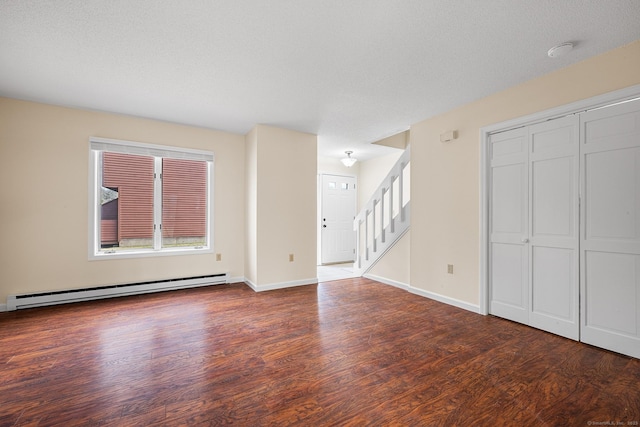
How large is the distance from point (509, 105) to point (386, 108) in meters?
1.36

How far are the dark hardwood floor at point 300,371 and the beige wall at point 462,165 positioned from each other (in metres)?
0.64

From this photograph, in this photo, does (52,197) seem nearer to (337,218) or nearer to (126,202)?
(126,202)

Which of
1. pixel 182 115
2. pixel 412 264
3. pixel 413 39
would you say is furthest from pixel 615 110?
pixel 182 115

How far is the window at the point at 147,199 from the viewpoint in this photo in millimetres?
3938

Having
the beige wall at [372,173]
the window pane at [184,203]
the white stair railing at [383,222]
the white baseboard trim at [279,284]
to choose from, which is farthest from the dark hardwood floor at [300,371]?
the beige wall at [372,173]

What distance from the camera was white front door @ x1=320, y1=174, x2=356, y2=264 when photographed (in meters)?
6.84

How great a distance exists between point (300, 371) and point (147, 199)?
3.61 meters

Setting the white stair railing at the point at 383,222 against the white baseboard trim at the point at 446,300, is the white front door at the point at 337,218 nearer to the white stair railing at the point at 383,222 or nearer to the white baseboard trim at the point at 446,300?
the white stair railing at the point at 383,222

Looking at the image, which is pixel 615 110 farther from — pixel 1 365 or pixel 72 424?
pixel 1 365

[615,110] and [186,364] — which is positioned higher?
[615,110]

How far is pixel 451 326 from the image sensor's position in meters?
2.96

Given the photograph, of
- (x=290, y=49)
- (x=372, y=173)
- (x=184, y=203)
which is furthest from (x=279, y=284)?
(x=372, y=173)

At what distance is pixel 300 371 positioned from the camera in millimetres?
2096

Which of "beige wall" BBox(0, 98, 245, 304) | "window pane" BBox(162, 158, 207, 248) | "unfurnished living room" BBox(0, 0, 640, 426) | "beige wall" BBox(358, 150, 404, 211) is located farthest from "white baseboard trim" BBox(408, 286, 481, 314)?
"beige wall" BBox(0, 98, 245, 304)
